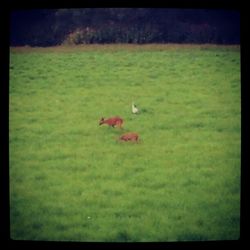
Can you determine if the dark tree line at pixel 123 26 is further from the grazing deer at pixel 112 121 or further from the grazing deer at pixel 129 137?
the grazing deer at pixel 129 137

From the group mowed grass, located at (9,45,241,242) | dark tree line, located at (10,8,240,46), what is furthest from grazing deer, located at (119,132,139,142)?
dark tree line, located at (10,8,240,46)

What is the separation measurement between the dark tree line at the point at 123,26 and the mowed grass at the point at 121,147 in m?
0.06

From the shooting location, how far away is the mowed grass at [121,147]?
2201mm

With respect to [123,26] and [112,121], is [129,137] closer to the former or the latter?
Answer: [112,121]

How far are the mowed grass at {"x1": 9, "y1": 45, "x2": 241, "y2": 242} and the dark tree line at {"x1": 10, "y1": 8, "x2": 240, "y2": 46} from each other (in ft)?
0.20

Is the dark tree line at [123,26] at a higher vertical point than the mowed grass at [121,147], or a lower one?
higher

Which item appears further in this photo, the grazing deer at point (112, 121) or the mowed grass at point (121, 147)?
the grazing deer at point (112, 121)

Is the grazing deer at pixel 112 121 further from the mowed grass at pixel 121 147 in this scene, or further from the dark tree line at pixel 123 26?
the dark tree line at pixel 123 26

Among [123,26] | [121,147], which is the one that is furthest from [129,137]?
[123,26]

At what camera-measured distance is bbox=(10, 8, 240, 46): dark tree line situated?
2180mm

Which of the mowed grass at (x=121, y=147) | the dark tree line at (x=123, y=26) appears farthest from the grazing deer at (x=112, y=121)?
the dark tree line at (x=123, y=26)

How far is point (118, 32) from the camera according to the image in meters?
2.34
